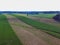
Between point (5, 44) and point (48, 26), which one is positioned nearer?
point (5, 44)

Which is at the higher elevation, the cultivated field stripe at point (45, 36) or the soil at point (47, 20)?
the soil at point (47, 20)

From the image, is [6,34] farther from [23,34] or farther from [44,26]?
[44,26]

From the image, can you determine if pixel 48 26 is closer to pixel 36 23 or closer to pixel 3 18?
pixel 36 23

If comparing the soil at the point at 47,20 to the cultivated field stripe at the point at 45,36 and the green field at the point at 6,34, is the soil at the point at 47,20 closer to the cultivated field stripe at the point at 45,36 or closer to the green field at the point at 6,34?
the cultivated field stripe at the point at 45,36

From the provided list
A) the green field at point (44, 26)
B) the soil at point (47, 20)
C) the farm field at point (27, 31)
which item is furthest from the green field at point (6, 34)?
the soil at point (47, 20)

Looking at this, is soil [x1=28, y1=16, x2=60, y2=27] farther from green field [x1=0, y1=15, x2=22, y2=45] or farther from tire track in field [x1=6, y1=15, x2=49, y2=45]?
green field [x1=0, y1=15, x2=22, y2=45]

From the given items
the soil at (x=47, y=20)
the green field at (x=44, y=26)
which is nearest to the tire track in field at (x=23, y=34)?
the green field at (x=44, y=26)

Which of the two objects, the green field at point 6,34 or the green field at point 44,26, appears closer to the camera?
the green field at point 6,34

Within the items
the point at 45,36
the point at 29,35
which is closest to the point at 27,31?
the point at 29,35
